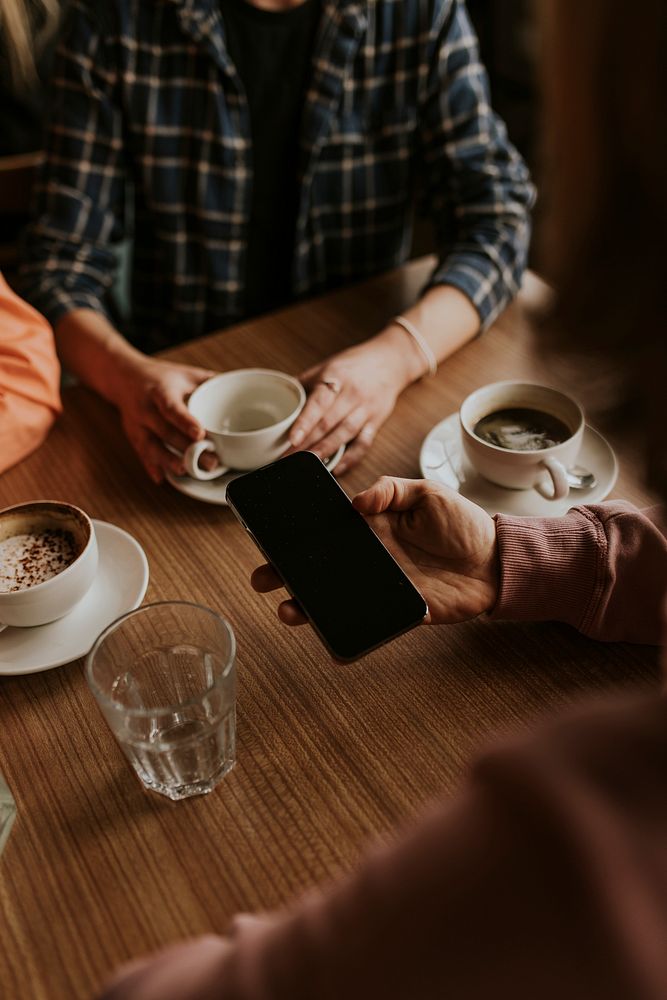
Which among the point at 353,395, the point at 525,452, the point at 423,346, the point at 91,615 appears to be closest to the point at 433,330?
the point at 423,346

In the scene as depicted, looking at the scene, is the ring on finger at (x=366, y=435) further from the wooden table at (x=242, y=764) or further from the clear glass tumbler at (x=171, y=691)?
the clear glass tumbler at (x=171, y=691)

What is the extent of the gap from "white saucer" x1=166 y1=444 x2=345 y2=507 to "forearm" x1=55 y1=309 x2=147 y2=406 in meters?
0.20

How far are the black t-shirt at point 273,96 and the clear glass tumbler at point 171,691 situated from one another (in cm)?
96

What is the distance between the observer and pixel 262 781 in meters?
0.70

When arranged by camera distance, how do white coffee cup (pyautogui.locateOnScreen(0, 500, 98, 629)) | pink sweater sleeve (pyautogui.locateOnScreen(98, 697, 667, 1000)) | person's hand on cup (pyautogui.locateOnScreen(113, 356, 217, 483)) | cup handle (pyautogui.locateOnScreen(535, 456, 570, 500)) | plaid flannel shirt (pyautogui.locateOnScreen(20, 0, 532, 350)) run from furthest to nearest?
plaid flannel shirt (pyautogui.locateOnScreen(20, 0, 532, 350)), person's hand on cup (pyautogui.locateOnScreen(113, 356, 217, 483)), cup handle (pyautogui.locateOnScreen(535, 456, 570, 500)), white coffee cup (pyautogui.locateOnScreen(0, 500, 98, 629)), pink sweater sleeve (pyautogui.locateOnScreen(98, 697, 667, 1000))

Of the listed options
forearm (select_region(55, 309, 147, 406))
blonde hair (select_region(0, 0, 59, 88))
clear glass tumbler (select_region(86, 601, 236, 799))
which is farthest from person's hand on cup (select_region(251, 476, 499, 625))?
blonde hair (select_region(0, 0, 59, 88))

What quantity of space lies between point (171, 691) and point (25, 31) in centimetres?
180

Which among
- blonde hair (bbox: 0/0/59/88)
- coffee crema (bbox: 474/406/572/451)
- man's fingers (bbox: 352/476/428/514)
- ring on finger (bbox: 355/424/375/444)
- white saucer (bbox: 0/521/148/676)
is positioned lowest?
white saucer (bbox: 0/521/148/676)

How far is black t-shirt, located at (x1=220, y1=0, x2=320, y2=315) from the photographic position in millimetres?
1341

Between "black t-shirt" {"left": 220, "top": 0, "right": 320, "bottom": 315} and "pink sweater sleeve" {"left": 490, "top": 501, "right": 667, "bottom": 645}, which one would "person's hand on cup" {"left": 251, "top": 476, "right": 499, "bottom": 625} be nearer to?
"pink sweater sleeve" {"left": 490, "top": 501, "right": 667, "bottom": 645}

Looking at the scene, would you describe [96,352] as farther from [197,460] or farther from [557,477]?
[557,477]

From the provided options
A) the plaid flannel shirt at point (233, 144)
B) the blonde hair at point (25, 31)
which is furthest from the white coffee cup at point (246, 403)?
the blonde hair at point (25, 31)

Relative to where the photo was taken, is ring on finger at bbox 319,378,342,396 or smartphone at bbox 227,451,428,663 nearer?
smartphone at bbox 227,451,428,663

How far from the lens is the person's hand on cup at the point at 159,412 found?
0.99 metres
